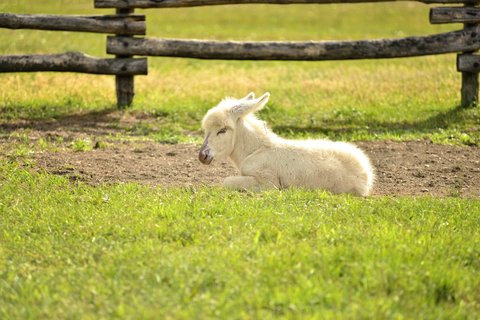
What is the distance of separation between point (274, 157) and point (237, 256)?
281cm

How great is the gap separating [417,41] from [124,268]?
9.04m

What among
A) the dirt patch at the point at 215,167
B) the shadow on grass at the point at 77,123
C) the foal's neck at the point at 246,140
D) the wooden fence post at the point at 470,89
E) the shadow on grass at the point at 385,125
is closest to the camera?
the foal's neck at the point at 246,140

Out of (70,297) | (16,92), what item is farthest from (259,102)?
(16,92)

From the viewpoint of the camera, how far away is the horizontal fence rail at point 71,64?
12727 mm

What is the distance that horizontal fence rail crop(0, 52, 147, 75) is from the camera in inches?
501

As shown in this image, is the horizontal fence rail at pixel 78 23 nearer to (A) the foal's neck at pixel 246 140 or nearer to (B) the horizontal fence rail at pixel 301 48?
(B) the horizontal fence rail at pixel 301 48

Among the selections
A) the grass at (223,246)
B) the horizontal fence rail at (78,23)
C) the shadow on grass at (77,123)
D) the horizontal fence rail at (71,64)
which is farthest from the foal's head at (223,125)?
the horizontal fence rail at (78,23)

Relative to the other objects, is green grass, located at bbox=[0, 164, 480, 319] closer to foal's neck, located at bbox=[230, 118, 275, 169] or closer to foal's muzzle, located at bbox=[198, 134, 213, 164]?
foal's muzzle, located at bbox=[198, 134, 213, 164]

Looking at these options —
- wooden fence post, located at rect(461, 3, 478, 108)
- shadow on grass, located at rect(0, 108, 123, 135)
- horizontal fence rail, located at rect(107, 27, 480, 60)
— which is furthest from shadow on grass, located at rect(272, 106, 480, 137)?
shadow on grass, located at rect(0, 108, 123, 135)

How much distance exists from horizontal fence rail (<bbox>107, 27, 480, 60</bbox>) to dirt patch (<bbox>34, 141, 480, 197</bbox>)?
2.61m

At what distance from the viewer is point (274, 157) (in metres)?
8.20

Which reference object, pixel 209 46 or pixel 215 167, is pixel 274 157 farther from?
pixel 209 46

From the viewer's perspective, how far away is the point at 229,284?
5.04 metres

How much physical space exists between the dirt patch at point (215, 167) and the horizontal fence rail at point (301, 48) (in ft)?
8.56
